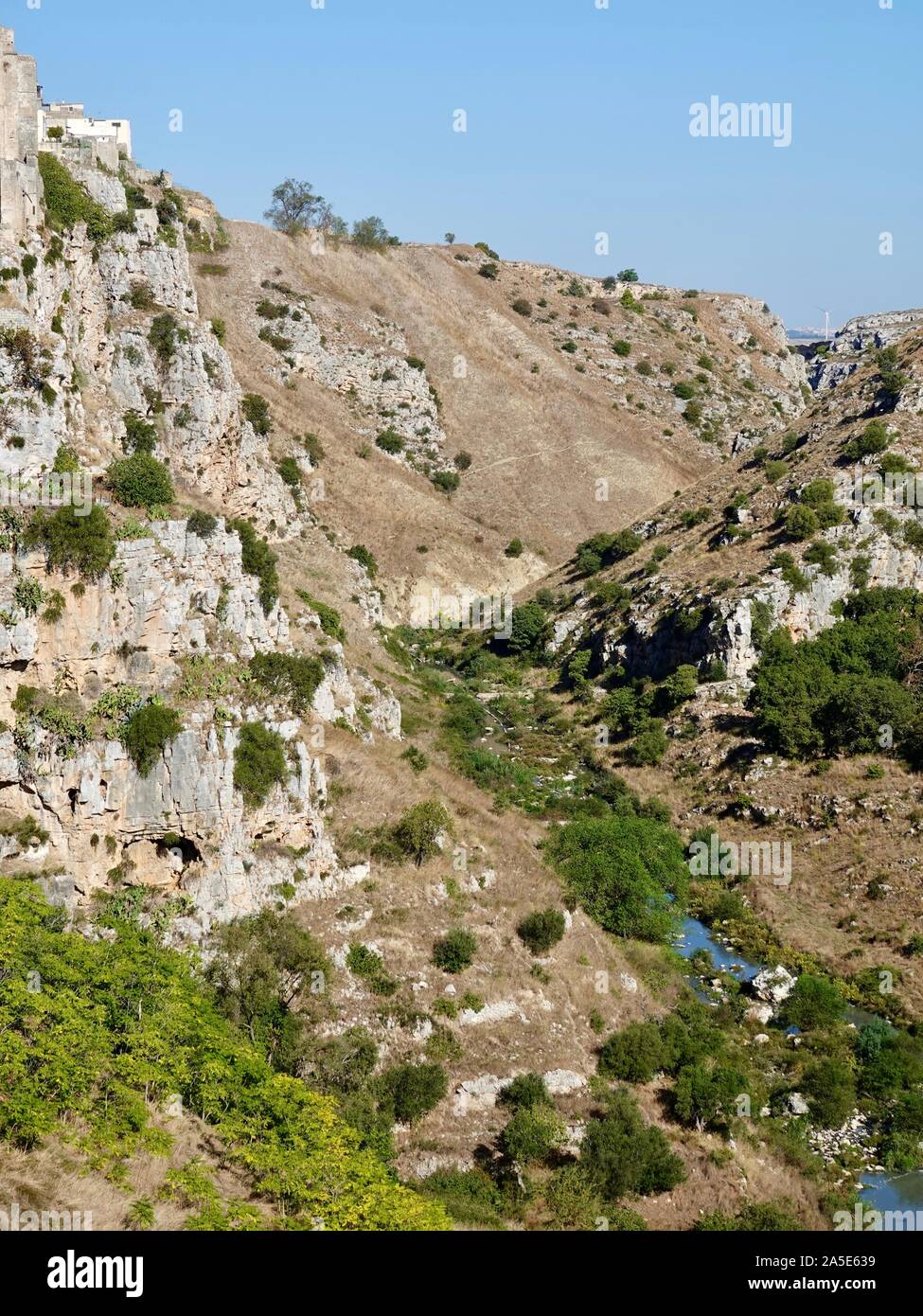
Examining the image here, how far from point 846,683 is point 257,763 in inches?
1417

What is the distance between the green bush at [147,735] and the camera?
120ft

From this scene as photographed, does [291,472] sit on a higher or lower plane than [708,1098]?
higher

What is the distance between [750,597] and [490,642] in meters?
24.5

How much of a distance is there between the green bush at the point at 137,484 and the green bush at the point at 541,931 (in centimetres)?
1896

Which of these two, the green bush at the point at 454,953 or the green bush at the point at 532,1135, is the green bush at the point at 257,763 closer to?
the green bush at the point at 454,953

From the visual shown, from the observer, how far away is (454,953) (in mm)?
39781

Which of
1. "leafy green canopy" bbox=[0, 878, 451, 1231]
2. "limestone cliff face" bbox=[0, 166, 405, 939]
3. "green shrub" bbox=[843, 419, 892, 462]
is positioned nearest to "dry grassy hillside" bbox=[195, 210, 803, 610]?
"green shrub" bbox=[843, 419, 892, 462]

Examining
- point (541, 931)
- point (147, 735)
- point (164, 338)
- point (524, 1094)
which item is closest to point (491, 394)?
point (164, 338)

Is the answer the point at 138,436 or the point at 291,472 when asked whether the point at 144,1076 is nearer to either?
the point at 138,436

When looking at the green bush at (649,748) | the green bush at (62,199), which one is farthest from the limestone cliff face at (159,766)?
the green bush at (649,748)

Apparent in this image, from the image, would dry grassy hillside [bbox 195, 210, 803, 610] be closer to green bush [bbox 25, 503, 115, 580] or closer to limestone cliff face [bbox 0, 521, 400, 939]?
limestone cliff face [bbox 0, 521, 400, 939]

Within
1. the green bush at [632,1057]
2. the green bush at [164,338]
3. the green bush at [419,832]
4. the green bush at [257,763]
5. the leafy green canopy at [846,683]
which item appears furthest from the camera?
the leafy green canopy at [846,683]
